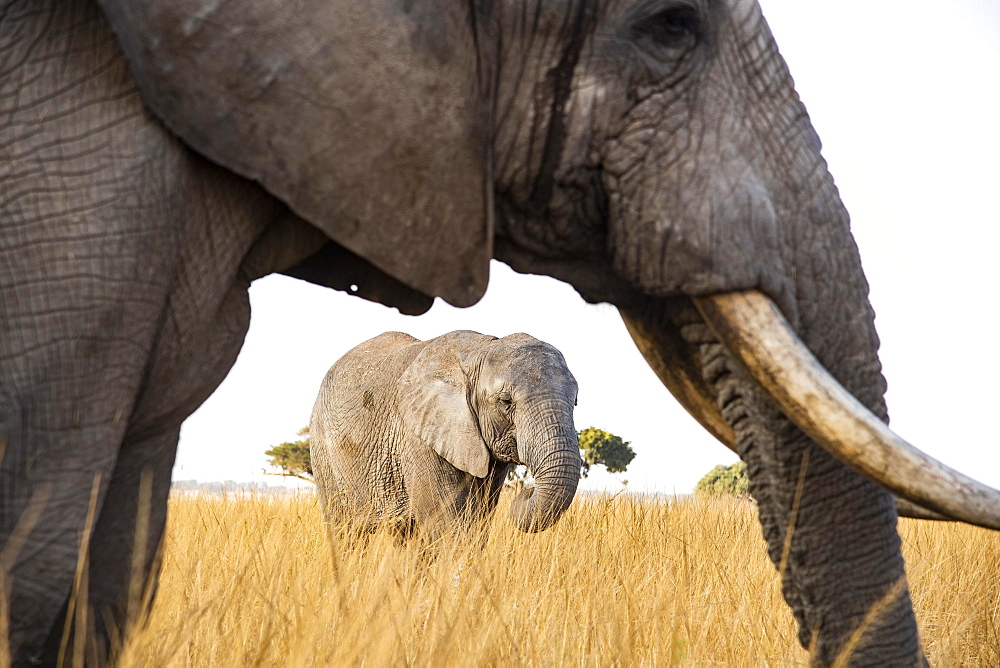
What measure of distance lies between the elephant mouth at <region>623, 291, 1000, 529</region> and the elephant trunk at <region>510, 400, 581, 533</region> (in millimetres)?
4492

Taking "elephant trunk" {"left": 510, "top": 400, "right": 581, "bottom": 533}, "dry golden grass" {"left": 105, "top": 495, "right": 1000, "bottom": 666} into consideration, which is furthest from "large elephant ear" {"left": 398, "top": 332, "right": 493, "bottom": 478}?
"dry golden grass" {"left": 105, "top": 495, "right": 1000, "bottom": 666}

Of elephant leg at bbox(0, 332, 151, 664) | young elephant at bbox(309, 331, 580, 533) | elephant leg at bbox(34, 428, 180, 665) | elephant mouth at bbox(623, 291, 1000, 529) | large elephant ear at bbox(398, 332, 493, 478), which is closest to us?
elephant leg at bbox(0, 332, 151, 664)

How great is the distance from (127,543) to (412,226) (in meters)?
1.08

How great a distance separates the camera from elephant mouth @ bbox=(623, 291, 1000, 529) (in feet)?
7.20

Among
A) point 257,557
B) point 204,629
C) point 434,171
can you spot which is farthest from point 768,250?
point 257,557

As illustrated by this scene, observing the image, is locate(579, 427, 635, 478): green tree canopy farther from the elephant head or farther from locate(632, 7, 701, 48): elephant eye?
locate(632, 7, 701, 48): elephant eye

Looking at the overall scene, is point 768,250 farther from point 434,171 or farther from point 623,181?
point 434,171

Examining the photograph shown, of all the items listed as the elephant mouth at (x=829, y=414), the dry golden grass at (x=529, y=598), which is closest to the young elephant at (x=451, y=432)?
the dry golden grass at (x=529, y=598)

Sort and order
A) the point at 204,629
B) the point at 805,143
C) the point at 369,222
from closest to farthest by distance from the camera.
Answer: the point at 369,222, the point at 805,143, the point at 204,629

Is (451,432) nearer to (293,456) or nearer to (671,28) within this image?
(671,28)

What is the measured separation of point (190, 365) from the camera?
7.14 ft

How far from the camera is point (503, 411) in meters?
7.59

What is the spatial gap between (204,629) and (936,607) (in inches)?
157

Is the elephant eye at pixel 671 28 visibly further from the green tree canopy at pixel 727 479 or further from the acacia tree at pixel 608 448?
the acacia tree at pixel 608 448
